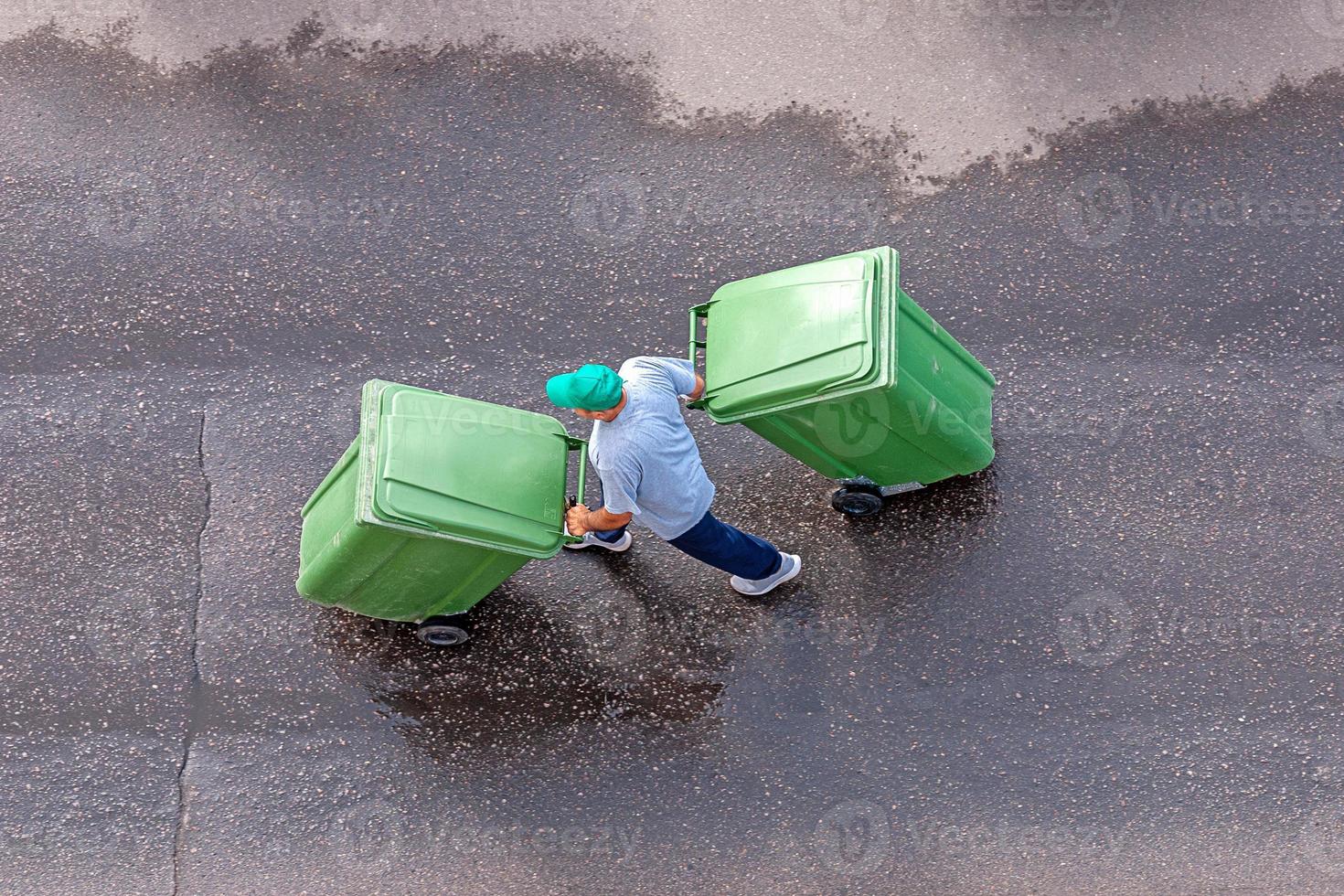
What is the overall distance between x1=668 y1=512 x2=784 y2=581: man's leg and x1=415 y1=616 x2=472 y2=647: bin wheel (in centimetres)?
102

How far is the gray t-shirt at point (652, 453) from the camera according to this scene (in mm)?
4246

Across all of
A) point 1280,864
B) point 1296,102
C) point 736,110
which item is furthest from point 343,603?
point 1296,102

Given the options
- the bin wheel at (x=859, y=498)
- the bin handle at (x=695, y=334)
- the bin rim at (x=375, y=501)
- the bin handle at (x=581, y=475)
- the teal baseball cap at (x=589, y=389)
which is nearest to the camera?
the teal baseball cap at (x=589, y=389)

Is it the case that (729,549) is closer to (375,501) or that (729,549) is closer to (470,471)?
(470,471)

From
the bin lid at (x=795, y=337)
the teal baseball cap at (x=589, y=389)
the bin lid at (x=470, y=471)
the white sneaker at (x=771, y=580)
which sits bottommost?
the white sneaker at (x=771, y=580)

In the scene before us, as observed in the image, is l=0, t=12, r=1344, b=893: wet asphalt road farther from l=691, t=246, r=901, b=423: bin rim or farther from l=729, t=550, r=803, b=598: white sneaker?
l=691, t=246, r=901, b=423: bin rim

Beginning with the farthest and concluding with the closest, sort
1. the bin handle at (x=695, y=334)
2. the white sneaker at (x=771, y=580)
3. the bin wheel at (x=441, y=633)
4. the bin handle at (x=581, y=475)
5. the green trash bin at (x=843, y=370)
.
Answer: the white sneaker at (x=771, y=580), the bin wheel at (x=441, y=633), the bin handle at (x=695, y=334), the bin handle at (x=581, y=475), the green trash bin at (x=843, y=370)

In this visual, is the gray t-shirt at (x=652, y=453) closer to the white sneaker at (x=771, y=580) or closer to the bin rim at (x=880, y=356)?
the bin rim at (x=880, y=356)

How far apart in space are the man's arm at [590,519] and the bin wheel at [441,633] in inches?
34.7

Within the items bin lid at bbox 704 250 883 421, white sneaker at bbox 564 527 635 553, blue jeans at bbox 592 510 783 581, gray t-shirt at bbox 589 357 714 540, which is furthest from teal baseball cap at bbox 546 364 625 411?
white sneaker at bbox 564 527 635 553

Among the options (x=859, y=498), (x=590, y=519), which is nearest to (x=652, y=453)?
(x=590, y=519)

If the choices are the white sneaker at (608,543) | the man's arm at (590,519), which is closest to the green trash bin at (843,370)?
the man's arm at (590,519)

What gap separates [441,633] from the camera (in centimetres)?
500

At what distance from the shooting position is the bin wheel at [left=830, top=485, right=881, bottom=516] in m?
5.20
